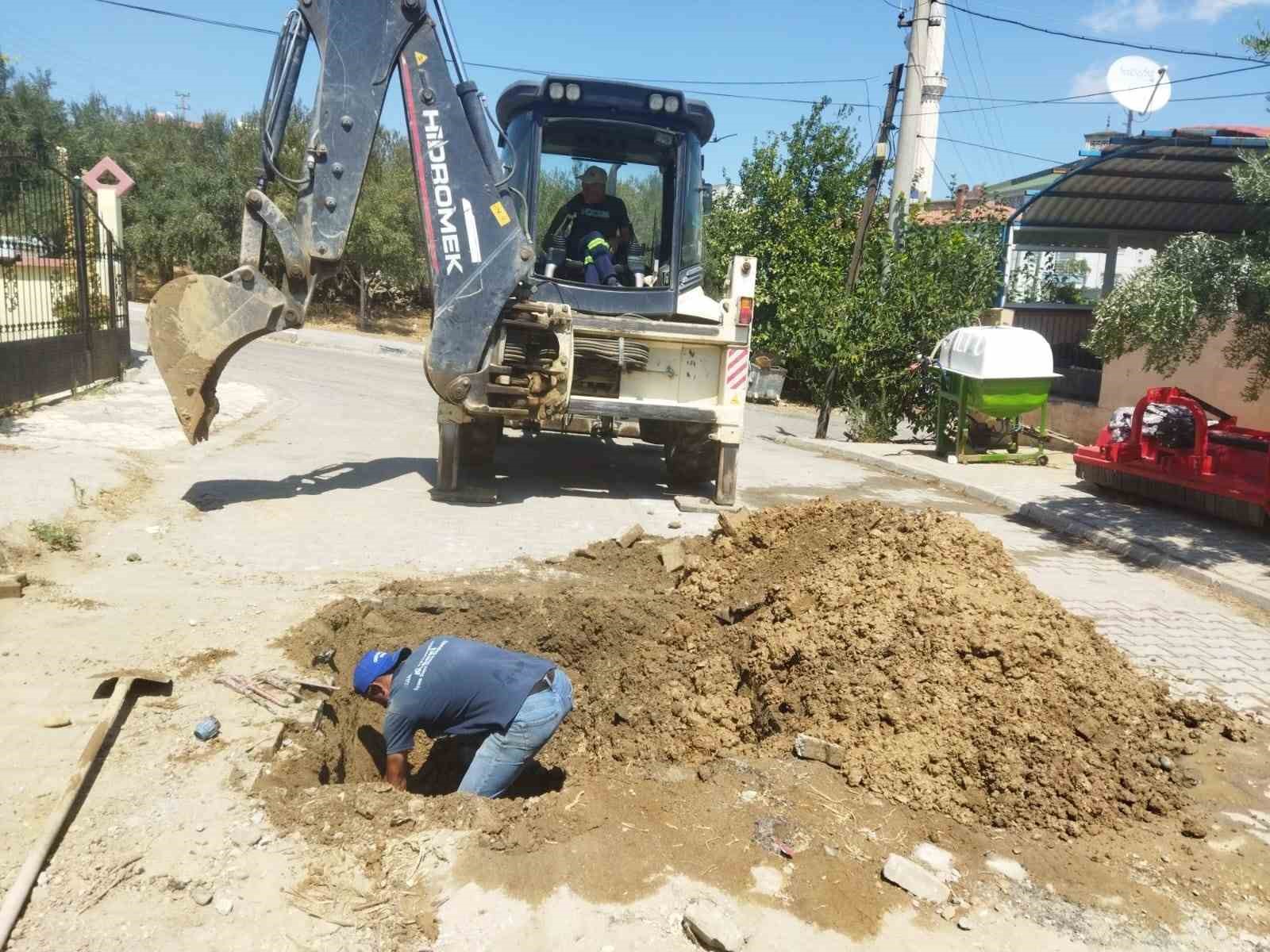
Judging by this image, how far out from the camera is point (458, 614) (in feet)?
19.4

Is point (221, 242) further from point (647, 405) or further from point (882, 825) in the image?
point (882, 825)

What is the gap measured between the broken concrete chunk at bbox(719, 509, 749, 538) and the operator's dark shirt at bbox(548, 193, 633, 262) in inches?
128

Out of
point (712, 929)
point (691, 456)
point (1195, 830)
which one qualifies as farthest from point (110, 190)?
point (1195, 830)

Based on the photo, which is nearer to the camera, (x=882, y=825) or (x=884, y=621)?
(x=882, y=825)

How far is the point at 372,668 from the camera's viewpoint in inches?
171

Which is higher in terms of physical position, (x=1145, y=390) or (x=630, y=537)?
(x=1145, y=390)

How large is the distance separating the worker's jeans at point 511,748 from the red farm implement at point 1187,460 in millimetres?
6959

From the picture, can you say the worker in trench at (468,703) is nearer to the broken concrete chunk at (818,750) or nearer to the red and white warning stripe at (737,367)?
the broken concrete chunk at (818,750)

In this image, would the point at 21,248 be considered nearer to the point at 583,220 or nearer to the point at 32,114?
the point at 583,220

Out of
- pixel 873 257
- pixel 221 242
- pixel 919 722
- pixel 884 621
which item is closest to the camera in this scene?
pixel 919 722

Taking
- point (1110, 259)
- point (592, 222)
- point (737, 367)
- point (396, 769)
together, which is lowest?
point (396, 769)

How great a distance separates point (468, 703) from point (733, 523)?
317cm

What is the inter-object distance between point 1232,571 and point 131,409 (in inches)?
450

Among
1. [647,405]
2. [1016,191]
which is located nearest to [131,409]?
[647,405]
